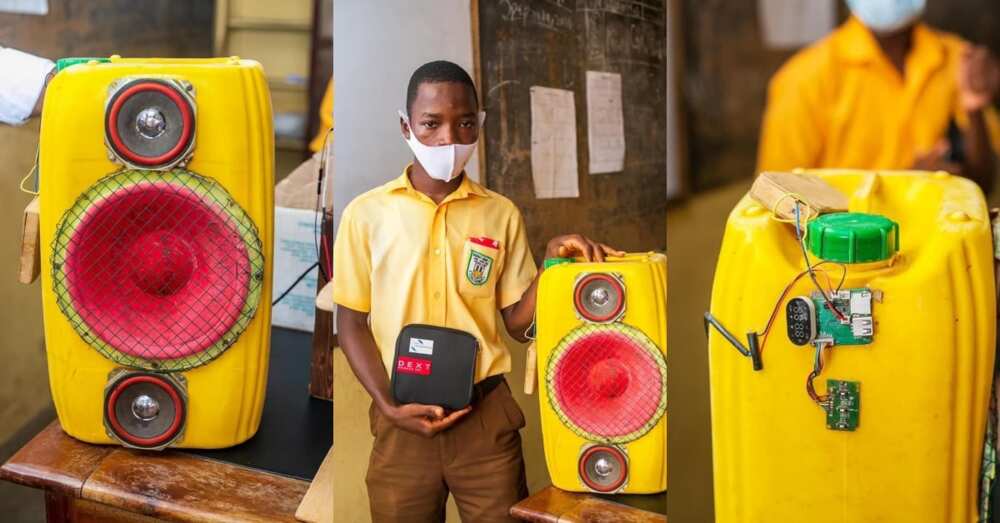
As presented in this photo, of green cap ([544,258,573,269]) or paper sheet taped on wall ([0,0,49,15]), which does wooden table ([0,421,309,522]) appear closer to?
green cap ([544,258,573,269])

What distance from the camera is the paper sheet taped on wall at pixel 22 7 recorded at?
7.60 ft

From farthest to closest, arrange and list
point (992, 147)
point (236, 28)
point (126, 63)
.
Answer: point (236, 28) → point (126, 63) → point (992, 147)

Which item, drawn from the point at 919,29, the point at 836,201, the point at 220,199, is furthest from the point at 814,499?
the point at 220,199

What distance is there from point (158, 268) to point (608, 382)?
87cm

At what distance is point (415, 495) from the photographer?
1936 mm

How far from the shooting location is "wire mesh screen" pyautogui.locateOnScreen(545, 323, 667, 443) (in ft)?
5.93

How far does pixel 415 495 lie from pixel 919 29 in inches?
40.6

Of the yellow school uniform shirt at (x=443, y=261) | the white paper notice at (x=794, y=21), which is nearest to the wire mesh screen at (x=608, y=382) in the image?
the yellow school uniform shirt at (x=443, y=261)

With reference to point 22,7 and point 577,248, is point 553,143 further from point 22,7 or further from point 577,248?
point 22,7

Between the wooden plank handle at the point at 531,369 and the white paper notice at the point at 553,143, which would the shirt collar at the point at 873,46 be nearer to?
the white paper notice at the point at 553,143

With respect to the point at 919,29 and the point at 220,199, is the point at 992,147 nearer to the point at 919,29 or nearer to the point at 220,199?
the point at 919,29

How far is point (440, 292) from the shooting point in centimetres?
189

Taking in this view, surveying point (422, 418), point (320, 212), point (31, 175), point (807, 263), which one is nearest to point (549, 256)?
point (422, 418)

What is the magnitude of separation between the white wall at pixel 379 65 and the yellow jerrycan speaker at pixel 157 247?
27cm
